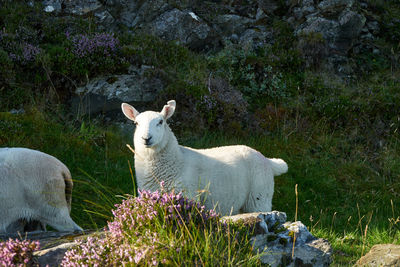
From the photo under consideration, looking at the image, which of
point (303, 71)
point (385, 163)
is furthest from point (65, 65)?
point (385, 163)

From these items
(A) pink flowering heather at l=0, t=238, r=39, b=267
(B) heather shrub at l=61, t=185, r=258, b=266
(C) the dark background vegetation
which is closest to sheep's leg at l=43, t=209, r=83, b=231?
(C) the dark background vegetation

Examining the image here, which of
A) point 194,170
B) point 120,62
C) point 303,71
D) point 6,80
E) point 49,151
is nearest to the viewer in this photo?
point 194,170

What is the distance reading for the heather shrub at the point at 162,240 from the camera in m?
3.37

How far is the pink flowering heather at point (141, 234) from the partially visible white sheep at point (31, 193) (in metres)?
1.48

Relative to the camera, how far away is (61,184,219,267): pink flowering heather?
337cm

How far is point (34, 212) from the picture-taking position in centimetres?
514

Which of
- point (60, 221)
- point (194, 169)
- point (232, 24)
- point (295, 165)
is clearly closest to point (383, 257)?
point (194, 169)

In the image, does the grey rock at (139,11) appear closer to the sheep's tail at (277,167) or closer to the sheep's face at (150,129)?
the sheep's tail at (277,167)

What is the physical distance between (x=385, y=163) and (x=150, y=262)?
7.74 metres

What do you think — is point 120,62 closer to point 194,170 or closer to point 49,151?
point 49,151

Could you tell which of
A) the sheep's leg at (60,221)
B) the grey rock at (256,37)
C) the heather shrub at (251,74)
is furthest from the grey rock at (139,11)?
the sheep's leg at (60,221)

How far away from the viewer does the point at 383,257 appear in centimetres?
432

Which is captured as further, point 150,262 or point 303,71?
point 303,71

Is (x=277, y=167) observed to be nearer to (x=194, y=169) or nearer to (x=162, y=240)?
(x=194, y=169)
